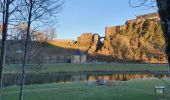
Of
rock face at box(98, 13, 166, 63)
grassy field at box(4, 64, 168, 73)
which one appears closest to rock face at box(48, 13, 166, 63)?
rock face at box(98, 13, 166, 63)

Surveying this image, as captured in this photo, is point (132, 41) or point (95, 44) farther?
point (95, 44)

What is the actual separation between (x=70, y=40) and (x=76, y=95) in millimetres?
155811

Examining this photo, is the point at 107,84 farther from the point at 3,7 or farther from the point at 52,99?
the point at 3,7

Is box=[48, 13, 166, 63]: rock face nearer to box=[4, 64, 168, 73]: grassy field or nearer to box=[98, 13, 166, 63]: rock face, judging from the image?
box=[98, 13, 166, 63]: rock face

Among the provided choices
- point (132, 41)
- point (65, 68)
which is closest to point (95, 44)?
point (132, 41)

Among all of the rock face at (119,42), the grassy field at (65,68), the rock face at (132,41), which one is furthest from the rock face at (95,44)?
the grassy field at (65,68)

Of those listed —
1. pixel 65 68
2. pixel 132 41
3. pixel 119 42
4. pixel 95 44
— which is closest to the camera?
pixel 65 68

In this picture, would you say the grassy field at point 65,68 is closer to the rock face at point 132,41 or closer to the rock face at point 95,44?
the rock face at point 132,41

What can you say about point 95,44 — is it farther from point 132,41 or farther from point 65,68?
point 65,68

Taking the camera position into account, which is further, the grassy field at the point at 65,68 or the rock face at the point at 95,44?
the rock face at the point at 95,44

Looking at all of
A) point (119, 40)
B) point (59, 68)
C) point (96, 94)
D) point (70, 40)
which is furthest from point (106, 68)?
point (70, 40)

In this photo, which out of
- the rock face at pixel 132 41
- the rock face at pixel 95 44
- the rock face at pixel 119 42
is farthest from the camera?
the rock face at pixel 95 44

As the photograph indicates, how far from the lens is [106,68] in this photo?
88.7 m

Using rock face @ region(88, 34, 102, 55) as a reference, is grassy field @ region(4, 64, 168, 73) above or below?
below
